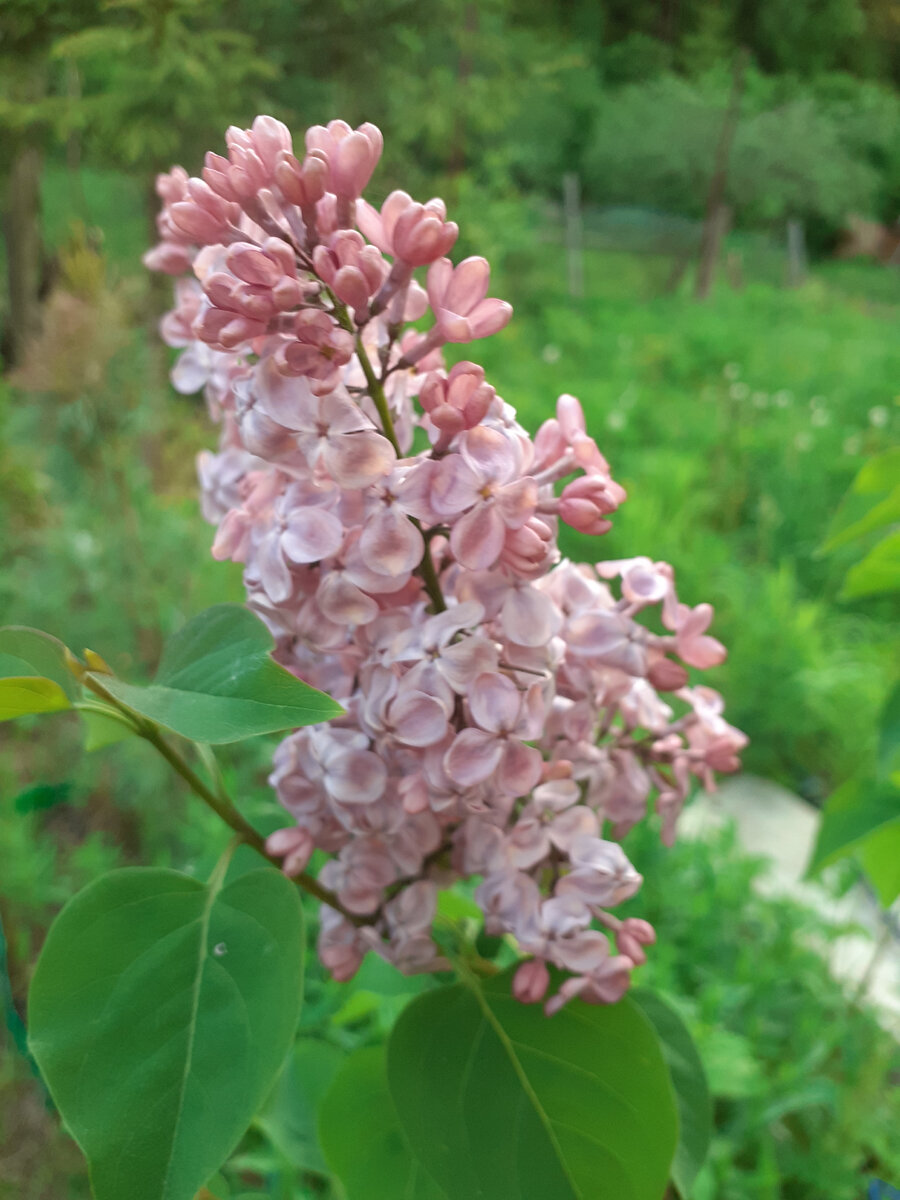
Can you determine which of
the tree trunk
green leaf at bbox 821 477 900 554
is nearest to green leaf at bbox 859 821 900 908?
green leaf at bbox 821 477 900 554

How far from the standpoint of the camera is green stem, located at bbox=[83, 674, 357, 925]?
22 cm

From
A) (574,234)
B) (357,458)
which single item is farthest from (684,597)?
(574,234)

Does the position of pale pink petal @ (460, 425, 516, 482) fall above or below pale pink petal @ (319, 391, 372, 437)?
below

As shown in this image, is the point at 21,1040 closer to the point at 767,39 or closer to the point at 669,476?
→ the point at 669,476

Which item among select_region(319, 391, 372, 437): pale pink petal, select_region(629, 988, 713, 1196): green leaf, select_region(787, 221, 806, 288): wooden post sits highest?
select_region(319, 391, 372, 437): pale pink petal

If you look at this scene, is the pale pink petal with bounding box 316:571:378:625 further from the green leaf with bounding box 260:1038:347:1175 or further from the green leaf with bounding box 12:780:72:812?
the green leaf with bounding box 260:1038:347:1175

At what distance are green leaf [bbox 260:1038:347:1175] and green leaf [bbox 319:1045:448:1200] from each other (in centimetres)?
11

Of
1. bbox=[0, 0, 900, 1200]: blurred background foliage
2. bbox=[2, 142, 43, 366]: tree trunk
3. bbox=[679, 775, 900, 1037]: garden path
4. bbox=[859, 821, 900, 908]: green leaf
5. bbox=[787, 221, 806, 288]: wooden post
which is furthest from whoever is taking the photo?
bbox=[787, 221, 806, 288]: wooden post

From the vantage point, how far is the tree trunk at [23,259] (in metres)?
0.85

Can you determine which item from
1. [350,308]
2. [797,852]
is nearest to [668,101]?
[797,852]

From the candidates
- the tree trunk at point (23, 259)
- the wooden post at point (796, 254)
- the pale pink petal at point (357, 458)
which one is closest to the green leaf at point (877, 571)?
the pale pink petal at point (357, 458)

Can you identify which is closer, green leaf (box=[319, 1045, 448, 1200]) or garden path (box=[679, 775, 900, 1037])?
green leaf (box=[319, 1045, 448, 1200])

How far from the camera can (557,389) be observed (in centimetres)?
156

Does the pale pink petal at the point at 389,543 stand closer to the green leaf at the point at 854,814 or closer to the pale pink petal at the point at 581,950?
the pale pink petal at the point at 581,950
